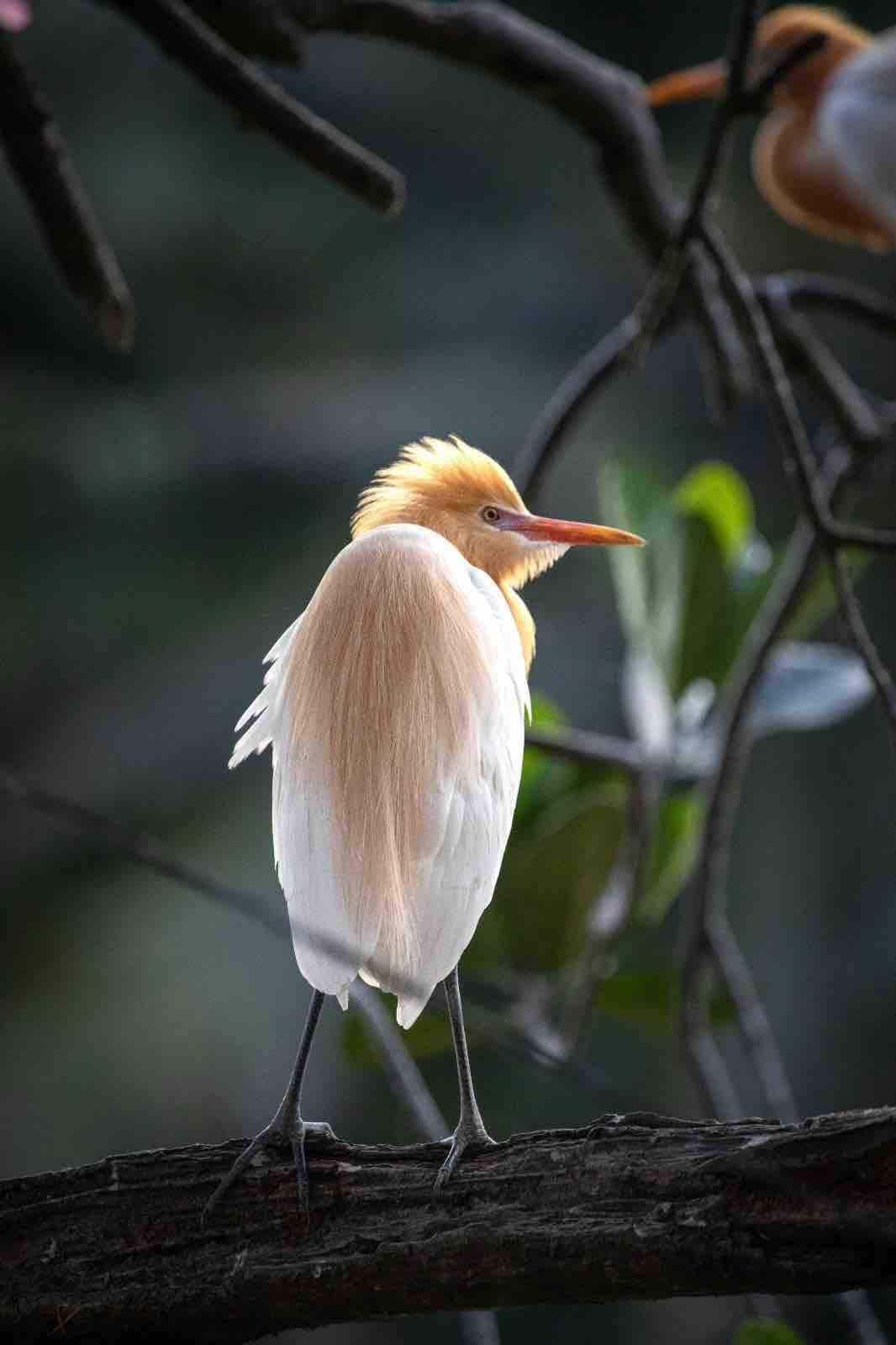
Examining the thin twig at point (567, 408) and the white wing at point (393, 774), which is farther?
the thin twig at point (567, 408)

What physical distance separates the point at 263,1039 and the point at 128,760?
775mm

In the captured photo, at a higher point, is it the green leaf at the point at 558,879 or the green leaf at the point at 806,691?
the green leaf at the point at 806,691

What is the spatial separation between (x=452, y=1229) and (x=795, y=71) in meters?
1.76

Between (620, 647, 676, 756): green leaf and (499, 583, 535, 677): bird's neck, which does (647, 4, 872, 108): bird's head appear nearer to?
(620, 647, 676, 756): green leaf

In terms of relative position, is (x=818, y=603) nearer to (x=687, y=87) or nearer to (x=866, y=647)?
(x=866, y=647)

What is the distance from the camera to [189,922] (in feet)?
12.3

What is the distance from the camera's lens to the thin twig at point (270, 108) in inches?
38.5

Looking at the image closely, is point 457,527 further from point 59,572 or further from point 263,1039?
point 59,572

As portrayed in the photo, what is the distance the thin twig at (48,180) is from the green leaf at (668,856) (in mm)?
765

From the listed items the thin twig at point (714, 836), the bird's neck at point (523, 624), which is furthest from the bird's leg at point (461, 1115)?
the thin twig at point (714, 836)

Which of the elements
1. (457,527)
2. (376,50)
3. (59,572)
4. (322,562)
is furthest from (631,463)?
(376,50)

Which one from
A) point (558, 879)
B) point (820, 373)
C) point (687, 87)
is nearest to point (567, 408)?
point (820, 373)

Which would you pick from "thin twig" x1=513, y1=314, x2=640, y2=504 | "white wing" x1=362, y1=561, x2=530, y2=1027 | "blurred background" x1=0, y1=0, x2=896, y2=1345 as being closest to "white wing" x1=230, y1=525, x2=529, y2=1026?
"white wing" x1=362, y1=561, x2=530, y2=1027

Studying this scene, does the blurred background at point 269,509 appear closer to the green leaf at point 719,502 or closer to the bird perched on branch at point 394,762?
the green leaf at point 719,502
